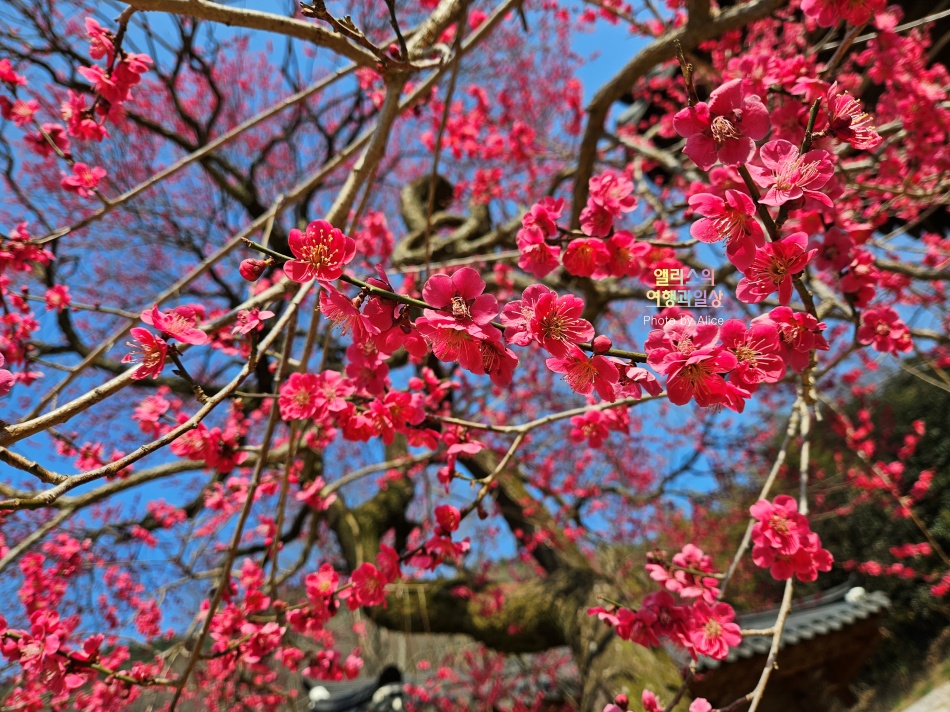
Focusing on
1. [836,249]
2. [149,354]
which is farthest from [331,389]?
[836,249]

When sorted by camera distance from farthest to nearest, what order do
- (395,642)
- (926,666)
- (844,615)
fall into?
(395,642)
(926,666)
(844,615)

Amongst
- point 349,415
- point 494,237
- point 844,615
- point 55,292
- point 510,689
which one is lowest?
point 510,689

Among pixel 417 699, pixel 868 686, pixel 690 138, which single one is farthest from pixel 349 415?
pixel 868 686

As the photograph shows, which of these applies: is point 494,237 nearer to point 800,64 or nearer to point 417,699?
point 800,64

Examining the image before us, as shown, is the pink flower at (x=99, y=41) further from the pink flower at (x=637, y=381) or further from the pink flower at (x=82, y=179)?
the pink flower at (x=637, y=381)

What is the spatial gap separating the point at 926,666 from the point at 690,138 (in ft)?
31.8

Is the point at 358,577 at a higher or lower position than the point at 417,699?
higher

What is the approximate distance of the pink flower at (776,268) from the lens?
3.27ft

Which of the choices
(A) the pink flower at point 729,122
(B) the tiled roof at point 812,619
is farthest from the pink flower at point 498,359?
(B) the tiled roof at point 812,619

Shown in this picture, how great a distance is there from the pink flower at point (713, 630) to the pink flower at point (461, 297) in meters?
1.15

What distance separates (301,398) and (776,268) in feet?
4.06

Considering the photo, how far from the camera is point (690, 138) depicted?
3.40 feet

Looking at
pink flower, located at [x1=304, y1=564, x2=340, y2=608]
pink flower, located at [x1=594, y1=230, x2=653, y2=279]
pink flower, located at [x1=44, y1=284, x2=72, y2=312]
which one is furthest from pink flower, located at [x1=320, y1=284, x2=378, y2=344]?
pink flower, located at [x1=44, y1=284, x2=72, y2=312]

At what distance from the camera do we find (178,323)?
43.4 inches
